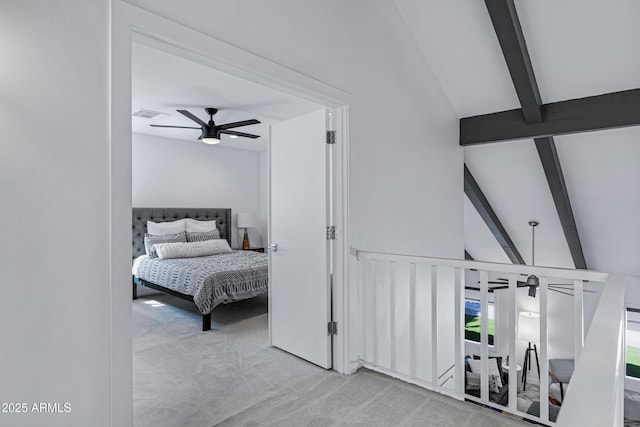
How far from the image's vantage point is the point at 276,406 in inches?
85.1

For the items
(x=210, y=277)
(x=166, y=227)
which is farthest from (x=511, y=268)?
(x=166, y=227)

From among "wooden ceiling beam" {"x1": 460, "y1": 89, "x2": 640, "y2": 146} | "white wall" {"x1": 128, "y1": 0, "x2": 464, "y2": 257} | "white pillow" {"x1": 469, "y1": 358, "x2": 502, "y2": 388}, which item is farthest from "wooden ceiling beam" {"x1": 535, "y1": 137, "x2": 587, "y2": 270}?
"white pillow" {"x1": 469, "y1": 358, "x2": 502, "y2": 388}

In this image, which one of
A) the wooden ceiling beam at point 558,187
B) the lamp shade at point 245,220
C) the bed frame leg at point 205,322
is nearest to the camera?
the bed frame leg at point 205,322

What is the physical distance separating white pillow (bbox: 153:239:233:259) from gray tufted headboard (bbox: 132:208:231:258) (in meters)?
0.51

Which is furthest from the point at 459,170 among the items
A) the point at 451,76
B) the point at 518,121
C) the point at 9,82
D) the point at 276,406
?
the point at 9,82

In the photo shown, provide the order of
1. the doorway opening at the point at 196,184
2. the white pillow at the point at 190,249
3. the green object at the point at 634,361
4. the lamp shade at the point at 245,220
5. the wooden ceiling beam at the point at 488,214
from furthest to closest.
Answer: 1. the green object at the point at 634,361
2. the lamp shade at the point at 245,220
3. the wooden ceiling beam at the point at 488,214
4. the white pillow at the point at 190,249
5. the doorway opening at the point at 196,184

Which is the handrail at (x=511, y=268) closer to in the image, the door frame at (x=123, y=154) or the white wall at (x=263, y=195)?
the door frame at (x=123, y=154)

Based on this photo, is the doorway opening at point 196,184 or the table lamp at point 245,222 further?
the table lamp at point 245,222

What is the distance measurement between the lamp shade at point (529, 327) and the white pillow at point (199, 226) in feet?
18.7

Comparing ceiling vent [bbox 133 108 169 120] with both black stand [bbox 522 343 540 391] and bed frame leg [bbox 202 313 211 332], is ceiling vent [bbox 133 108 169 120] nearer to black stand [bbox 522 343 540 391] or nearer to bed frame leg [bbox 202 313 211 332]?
bed frame leg [bbox 202 313 211 332]

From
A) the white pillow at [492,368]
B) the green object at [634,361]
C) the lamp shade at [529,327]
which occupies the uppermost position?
the lamp shade at [529,327]

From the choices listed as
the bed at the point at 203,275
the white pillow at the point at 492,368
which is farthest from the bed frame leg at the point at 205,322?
the white pillow at the point at 492,368

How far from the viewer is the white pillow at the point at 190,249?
4.77 m

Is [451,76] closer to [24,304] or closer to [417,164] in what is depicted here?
[417,164]
